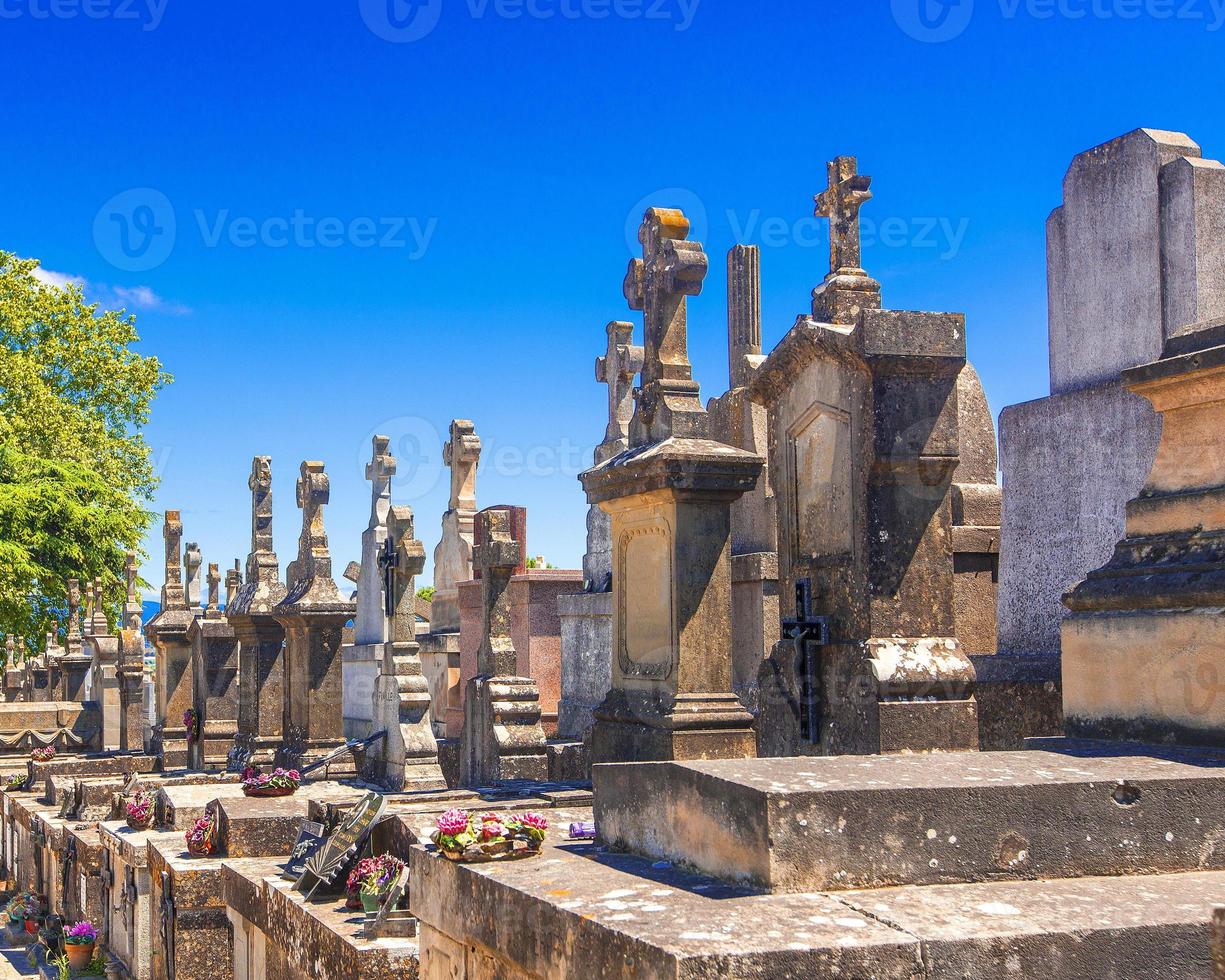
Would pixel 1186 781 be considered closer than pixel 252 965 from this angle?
Yes

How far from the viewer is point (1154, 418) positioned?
7.34m

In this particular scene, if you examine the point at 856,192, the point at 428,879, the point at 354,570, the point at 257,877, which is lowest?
the point at 257,877

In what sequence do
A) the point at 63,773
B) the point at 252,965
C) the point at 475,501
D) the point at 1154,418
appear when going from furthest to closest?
the point at 63,773
the point at 475,501
the point at 252,965
the point at 1154,418

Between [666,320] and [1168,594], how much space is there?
4.49m

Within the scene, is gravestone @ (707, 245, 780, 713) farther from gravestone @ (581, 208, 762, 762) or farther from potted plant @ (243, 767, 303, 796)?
potted plant @ (243, 767, 303, 796)

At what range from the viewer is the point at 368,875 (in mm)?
6855

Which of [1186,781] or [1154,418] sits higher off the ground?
[1154,418]

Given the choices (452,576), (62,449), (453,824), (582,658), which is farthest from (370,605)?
(62,449)

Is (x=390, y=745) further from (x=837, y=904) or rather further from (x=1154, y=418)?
(x=837, y=904)

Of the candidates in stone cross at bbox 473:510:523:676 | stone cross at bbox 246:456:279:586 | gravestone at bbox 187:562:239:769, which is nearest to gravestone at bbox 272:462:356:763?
stone cross at bbox 246:456:279:586

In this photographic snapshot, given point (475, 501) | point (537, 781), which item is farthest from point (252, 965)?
point (475, 501)

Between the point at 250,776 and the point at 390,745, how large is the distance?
1728 millimetres

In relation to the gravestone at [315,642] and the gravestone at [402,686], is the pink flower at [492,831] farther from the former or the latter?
the gravestone at [315,642]

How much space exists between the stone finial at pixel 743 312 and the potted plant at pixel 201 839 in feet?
21.1
